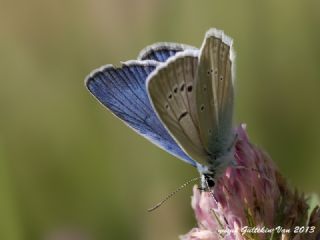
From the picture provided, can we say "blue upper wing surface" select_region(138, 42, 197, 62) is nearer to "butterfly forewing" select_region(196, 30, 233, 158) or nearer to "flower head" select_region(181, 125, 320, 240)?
"butterfly forewing" select_region(196, 30, 233, 158)

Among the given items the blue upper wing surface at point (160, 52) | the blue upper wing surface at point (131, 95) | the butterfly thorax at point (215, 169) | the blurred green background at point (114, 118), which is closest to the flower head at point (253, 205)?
the butterfly thorax at point (215, 169)

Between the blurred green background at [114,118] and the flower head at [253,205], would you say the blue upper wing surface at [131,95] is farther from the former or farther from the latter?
the blurred green background at [114,118]

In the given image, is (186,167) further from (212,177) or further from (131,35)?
(212,177)

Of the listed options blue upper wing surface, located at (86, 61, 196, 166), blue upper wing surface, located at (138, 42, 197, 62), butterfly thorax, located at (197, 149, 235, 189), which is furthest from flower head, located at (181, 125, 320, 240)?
blue upper wing surface, located at (138, 42, 197, 62)

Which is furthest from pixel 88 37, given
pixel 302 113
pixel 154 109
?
pixel 154 109

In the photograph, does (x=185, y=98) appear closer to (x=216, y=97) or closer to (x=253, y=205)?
(x=216, y=97)

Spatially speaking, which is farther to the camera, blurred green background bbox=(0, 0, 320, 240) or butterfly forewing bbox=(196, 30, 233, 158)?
blurred green background bbox=(0, 0, 320, 240)
